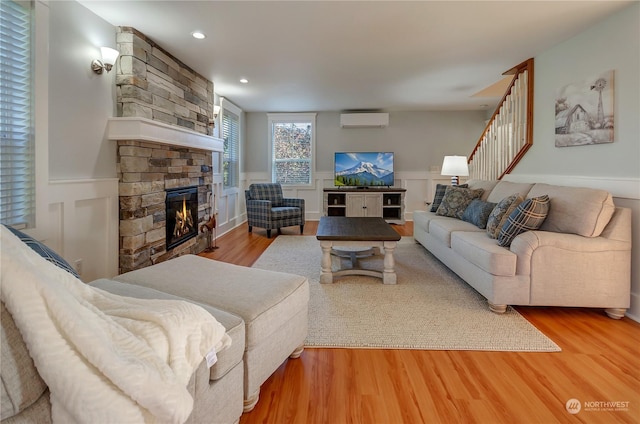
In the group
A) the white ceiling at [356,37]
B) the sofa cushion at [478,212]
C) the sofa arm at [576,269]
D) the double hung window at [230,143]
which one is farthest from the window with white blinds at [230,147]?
the sofa arm at [576,269]

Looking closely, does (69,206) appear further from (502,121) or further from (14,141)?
(502,121)

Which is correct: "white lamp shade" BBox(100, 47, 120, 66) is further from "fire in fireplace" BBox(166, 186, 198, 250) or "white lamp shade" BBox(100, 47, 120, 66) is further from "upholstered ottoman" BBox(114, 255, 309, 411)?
"upholstered ottoman" BBox(114, 255, 309, 411)

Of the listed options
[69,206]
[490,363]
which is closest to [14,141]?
[69,206]

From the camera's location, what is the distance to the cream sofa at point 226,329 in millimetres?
781

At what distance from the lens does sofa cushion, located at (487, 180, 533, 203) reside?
321cm

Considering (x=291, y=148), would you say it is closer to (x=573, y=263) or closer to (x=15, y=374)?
(x=573, y=263)

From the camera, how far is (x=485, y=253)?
7.97ft

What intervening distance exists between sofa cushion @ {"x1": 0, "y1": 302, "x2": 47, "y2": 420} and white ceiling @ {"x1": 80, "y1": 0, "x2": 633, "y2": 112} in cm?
246

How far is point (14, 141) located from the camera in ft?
6.36

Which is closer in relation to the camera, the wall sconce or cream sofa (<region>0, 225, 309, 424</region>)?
cream sofa (<region>0, 225, 309, 424</region>)

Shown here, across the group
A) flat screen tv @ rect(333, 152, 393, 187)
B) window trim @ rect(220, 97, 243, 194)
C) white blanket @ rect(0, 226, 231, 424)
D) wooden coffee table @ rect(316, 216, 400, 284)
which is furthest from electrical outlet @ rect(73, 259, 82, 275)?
flat screen tv @ rect(333, 152, 393, 187)

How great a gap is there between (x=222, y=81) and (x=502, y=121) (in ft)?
12.4

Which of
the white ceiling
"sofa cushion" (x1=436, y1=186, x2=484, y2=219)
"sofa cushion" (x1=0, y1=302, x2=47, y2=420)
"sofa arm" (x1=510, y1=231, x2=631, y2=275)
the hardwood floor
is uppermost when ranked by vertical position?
the white ceiling

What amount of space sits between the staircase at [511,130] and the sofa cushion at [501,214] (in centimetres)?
116
